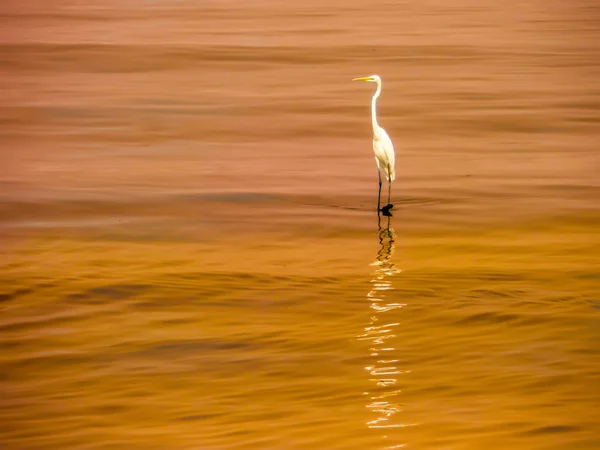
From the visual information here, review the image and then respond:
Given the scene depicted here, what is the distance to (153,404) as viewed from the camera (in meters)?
4.97

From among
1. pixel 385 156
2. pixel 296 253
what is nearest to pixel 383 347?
pixel 296 253

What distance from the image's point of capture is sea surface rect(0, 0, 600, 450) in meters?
4.89

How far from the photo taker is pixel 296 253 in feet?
25.7

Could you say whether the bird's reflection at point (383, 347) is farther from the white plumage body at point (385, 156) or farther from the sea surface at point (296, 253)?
the white plumage body at point (385, 156)

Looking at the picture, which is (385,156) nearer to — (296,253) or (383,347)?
(296,253)

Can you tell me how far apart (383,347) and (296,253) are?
7.26 feet

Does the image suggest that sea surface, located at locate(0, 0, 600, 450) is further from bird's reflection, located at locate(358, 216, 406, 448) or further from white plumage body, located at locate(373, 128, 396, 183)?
white plumage body, located at locate(373, 128, 396, 183)

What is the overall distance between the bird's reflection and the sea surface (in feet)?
0.06

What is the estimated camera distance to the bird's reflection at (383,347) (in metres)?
4.85

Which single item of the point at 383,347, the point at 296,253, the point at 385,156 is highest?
the point at 385,156

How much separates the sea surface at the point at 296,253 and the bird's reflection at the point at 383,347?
0.06 feet

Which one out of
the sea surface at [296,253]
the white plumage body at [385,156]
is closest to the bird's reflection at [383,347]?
the sea surface at [296,253]

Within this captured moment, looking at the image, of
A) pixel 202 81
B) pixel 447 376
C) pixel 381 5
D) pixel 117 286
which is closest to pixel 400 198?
pixel 117 286

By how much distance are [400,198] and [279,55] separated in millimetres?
8919
